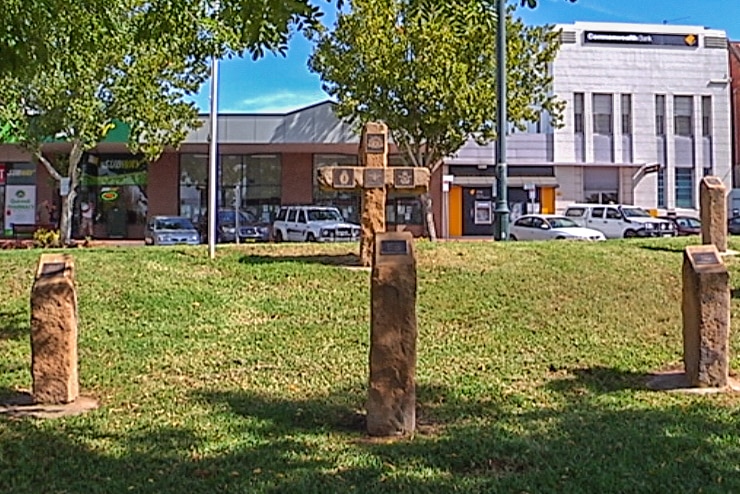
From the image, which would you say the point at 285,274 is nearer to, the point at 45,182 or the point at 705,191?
the point at 705,191

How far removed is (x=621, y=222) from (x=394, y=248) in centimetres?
2541

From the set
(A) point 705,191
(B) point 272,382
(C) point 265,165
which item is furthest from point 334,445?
(C) point 265,165

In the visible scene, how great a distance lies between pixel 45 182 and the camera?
3562 cm

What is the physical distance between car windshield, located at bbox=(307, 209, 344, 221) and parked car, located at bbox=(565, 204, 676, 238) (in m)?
9.49

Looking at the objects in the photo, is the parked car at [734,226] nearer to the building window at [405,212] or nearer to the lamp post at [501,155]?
the building window at [405,212]

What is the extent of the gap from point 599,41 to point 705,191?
28.9 meters

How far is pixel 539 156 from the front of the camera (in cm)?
3872

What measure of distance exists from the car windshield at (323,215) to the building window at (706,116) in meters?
22.3

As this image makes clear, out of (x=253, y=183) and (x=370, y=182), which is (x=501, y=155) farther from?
(x=253, y=183)

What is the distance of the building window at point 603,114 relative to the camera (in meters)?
40.1

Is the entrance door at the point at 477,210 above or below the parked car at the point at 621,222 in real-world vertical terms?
above

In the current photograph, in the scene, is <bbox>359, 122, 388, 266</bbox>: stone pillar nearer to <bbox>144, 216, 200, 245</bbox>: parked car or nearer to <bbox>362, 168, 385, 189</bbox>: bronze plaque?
<bbox>362, 168, 385, 189</bbox>: bronze plaque

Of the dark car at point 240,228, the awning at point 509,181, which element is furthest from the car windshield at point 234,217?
the awning at point 509,181

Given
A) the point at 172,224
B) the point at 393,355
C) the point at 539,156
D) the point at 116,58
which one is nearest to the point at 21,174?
the point at 172,224
